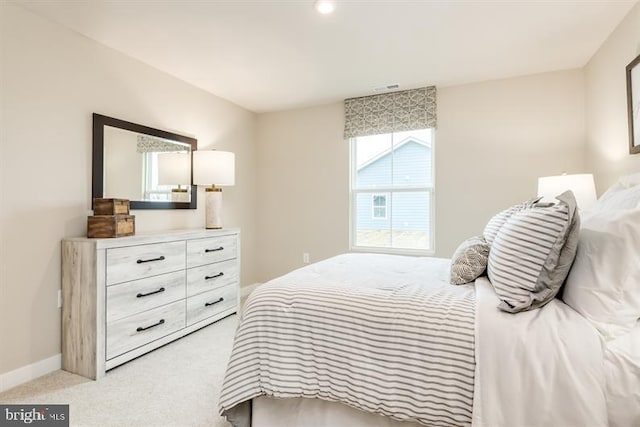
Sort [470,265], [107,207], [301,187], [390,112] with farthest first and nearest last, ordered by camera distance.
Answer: [301,187] → [390,112] → [107,207] → [470,265]

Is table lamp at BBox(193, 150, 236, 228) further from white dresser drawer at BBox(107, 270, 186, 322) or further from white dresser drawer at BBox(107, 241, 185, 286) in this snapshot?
white dresser drawer at BBox(107, 270, 186, 322)

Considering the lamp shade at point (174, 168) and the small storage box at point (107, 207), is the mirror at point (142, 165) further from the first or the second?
the small storage box at point (107, 207)

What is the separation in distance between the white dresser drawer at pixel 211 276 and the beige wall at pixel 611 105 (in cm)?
342

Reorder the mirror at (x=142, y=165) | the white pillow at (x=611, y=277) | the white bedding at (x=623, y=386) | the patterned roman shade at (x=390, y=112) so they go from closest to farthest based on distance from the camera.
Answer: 1. the white bedding at (x=623, y=386)
2. the white pillow at (x=611, y=277)
3. the mirror at (x=142, y=165)
4. the patterned roman shade at (x=390, y=112)

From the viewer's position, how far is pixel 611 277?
1141 millimetres

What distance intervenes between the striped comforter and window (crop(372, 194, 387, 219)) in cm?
229

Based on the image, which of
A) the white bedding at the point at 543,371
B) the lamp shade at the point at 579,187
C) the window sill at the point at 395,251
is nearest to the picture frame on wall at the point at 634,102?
the lamp shade at the point at 579,187

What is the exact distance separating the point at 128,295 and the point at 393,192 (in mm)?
2867

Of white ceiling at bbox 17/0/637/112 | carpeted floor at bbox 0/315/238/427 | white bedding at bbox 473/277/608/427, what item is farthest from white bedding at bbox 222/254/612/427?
white ceiling at bbox 17/0/637/112

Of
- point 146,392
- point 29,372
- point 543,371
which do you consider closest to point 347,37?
point 543,371

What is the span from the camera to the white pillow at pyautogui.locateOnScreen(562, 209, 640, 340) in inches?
43.8

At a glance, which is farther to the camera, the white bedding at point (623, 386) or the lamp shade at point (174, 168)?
the lamp shade at point (174, 168)

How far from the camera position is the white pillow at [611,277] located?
1112mm

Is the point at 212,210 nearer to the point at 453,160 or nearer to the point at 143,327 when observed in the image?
the point at 143,327
